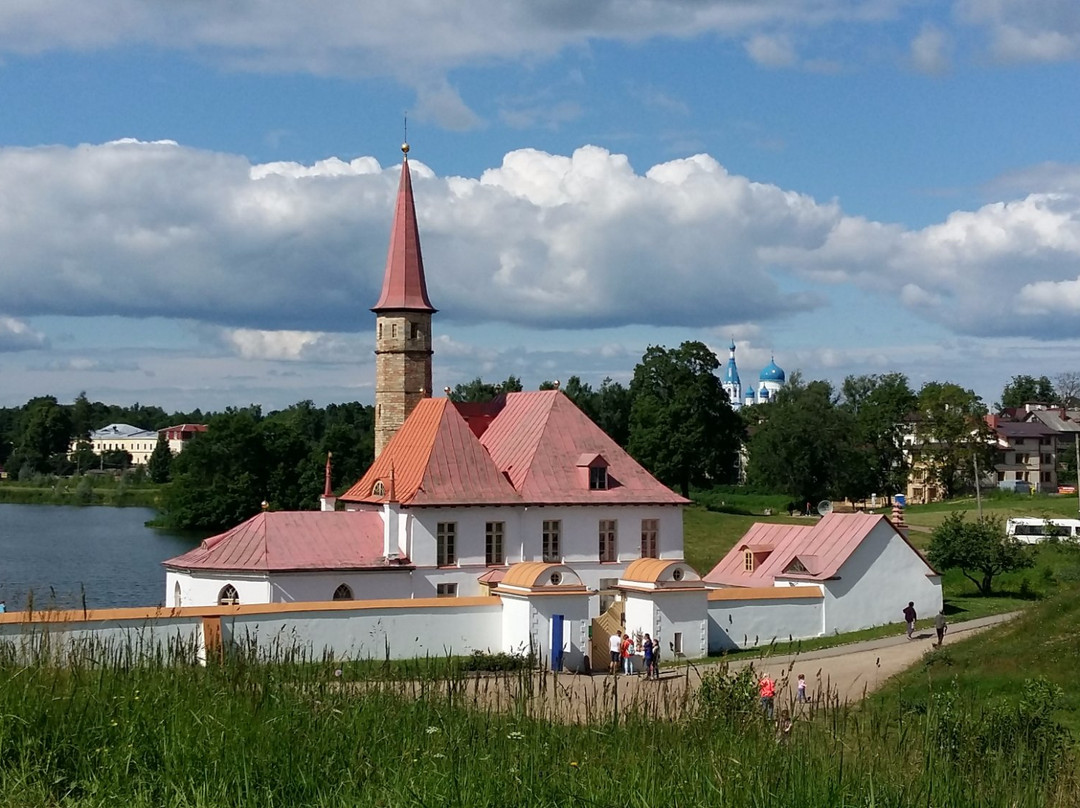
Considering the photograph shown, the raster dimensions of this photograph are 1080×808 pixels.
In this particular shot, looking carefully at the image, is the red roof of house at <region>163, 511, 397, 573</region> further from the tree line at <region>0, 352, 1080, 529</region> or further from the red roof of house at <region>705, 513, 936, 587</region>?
the tree line at <region>0, 352, 1080, 529</region>

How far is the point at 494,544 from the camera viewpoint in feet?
121

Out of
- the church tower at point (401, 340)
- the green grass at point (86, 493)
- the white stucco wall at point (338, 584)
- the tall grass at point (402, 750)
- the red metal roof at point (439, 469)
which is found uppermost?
the church tower at point (401, 340)

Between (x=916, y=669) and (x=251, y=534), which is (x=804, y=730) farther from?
(x=251, y=534)

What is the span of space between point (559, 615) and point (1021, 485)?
75482 mm

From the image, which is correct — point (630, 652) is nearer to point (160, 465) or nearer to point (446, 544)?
point (446, 544)

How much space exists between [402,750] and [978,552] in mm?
34463

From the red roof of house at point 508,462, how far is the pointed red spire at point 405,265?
5549 millimetres

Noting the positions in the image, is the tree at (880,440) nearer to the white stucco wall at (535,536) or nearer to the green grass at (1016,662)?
the white stucco wall at (535,536)

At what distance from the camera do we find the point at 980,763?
9922 millimetres

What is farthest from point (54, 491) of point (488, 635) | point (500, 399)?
point (488, 635)

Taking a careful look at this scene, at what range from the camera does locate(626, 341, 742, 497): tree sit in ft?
251

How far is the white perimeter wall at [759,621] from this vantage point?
1277 inches

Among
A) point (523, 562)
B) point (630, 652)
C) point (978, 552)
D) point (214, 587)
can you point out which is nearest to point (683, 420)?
point (978, 552)

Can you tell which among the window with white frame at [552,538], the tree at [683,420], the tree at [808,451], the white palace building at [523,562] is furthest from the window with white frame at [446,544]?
the tree at [808,451]
